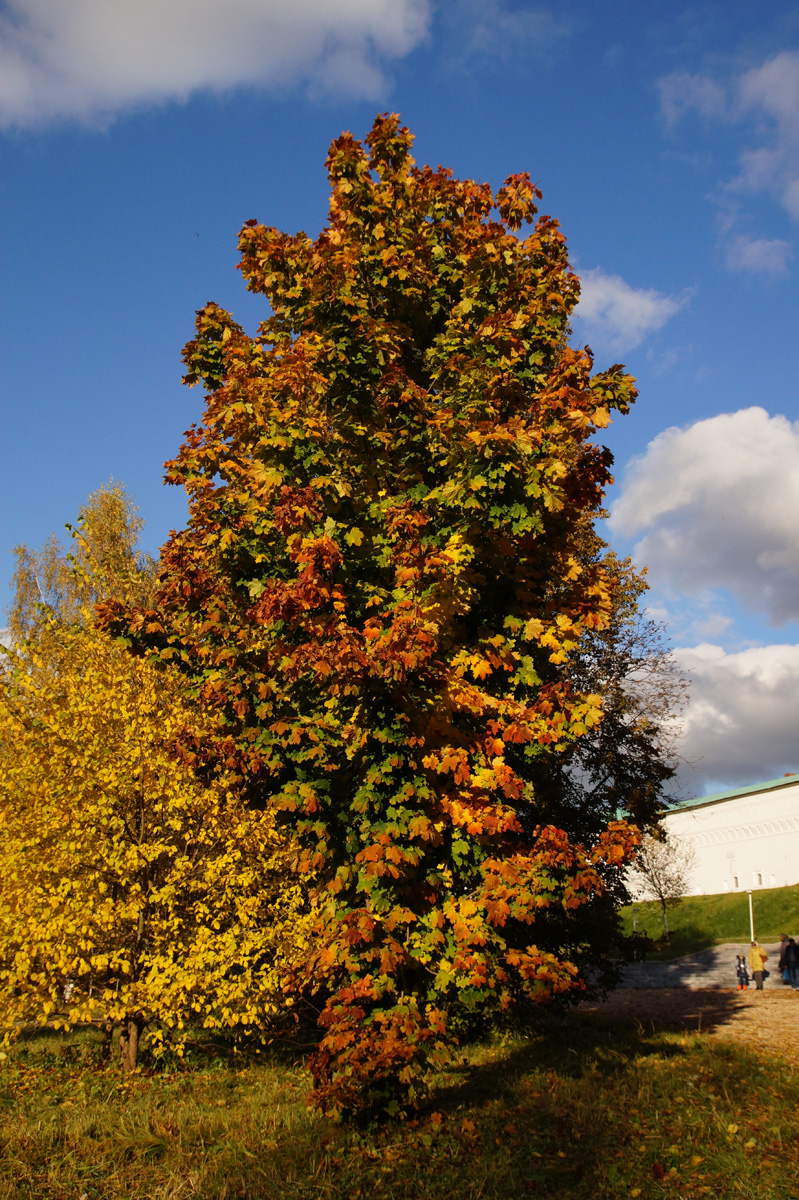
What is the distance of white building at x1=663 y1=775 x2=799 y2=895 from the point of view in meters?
39.4

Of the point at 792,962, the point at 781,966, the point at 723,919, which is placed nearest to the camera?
the point at 792,962

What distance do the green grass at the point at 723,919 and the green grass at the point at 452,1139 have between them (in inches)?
942

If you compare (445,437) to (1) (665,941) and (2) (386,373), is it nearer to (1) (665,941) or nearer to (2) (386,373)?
(2) (386,373)

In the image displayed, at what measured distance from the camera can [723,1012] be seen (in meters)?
17.0

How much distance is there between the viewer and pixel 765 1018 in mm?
15633

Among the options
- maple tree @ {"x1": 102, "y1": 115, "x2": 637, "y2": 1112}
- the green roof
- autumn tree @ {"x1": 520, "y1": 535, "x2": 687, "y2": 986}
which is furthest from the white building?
maple tree @ {"x1": 102, "y1": 115, "x2": 637, "y2": 1112}

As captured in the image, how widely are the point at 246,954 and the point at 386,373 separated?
7.40 meters

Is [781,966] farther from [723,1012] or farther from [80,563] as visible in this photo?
[80,563]

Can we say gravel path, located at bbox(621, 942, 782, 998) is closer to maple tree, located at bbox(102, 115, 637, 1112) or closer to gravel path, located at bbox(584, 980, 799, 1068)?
gravel path, located at bbox(584, 980, 799, 1068)

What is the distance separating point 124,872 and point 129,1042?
3555 mm

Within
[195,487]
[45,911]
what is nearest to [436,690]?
[195,487]

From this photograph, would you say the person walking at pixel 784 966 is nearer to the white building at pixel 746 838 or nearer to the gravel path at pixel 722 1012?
the gravel path at pixel 722 1012

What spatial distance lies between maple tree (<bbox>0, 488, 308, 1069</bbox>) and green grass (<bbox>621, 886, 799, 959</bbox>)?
974 inches

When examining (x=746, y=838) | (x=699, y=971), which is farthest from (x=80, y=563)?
(x=746, y=838)
